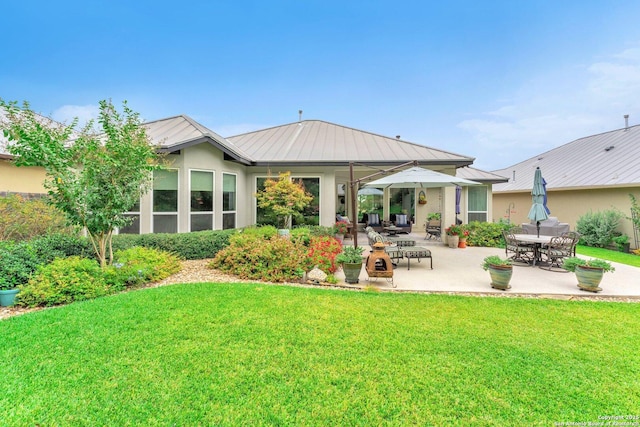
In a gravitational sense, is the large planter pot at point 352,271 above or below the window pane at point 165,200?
below

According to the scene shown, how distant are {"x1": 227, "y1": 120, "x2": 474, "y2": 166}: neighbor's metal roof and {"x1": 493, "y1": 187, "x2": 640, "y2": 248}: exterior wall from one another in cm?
859

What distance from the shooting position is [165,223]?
9.34 meters

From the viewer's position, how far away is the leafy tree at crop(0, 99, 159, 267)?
550 cm

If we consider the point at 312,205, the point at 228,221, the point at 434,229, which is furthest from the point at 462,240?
the point at 228,221

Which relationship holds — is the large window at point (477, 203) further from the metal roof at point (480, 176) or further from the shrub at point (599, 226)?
the shrub at point (599, 226)

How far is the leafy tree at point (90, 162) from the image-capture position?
18.1 feet

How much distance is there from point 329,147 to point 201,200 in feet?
21.0

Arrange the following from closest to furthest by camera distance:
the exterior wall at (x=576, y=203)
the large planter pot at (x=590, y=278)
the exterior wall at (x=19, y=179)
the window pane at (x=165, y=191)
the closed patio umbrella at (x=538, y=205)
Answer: the large planter pot at (x=590, y=278)
the exterior wall at (x=19, y=179)
the closed patio umbrella at (x=538, y=205)
the window pane at (x=165, y=191)
the exterior wall at (x=576, y=203)

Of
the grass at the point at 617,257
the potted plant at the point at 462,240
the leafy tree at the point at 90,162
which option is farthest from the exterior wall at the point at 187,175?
the grass at the point at 617,257

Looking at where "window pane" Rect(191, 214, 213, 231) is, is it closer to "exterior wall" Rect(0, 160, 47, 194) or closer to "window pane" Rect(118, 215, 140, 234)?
"window pane" Rect(118, 215, 140, 234)

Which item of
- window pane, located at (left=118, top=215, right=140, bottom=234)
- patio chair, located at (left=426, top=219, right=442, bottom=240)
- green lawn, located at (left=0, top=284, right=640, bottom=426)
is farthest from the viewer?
patio chair, located at (left=426, top=219, right=442, bottom=240)

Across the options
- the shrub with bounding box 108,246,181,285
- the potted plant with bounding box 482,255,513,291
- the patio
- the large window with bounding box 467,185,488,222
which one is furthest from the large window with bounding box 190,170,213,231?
the large window with bounding box 467,185,488,222

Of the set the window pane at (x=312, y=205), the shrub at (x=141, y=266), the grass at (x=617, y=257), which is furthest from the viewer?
the window pane at (x=312, y=205)

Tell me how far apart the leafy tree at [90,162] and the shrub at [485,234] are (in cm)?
1244
